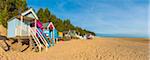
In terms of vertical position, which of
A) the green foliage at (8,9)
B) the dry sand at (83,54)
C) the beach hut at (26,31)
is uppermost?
the green foliage at (8,9)

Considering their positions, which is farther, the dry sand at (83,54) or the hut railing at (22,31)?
the hut railing at (22,31)

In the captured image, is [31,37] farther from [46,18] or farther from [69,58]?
[46,18]

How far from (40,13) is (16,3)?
35.6 feet

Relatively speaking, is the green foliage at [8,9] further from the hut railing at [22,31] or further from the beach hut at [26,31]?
the hut railing at [22,31]

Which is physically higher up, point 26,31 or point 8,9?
point 8,9

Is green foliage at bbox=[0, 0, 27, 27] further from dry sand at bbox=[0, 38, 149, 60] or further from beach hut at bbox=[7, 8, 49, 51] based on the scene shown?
dry sand at bbox=[0, 38, 149, 60]

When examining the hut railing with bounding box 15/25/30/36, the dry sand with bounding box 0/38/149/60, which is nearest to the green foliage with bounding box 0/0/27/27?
the hut railing with bounding box 15/25/30/36

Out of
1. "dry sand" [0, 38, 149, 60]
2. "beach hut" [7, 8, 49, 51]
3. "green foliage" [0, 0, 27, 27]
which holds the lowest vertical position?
"dry sand" [0, 38, 149, 60]

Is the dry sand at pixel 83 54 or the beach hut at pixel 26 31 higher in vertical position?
the beach hut at pixel 26 31

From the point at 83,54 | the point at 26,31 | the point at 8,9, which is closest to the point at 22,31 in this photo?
the point at 26,31

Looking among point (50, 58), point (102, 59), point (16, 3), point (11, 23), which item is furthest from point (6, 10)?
point (102, 59)

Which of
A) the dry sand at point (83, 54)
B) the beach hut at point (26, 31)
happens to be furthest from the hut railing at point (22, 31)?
the dry sand at point (83, 54)

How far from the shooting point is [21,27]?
15.1 m

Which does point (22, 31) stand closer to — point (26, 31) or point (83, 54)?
point (26, 31)
